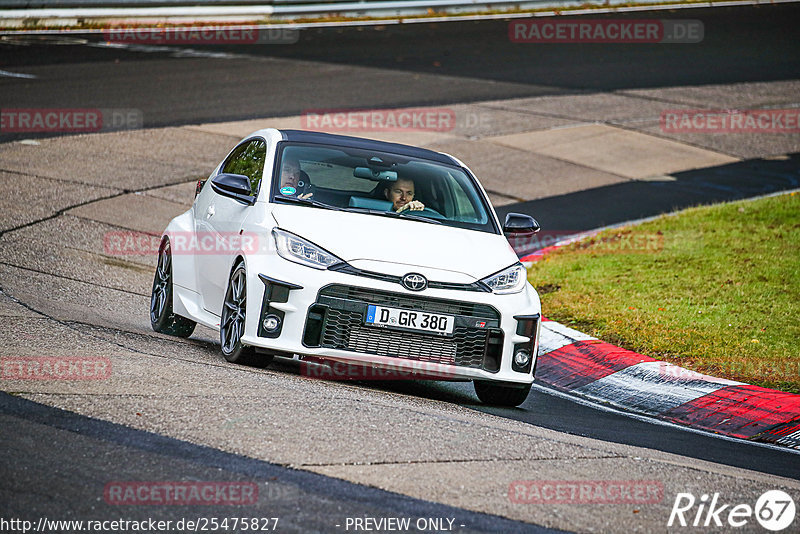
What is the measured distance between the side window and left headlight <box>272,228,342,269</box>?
2.96 ft

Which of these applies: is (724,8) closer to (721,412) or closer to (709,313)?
(709,313)

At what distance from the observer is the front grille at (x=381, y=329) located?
721 cm

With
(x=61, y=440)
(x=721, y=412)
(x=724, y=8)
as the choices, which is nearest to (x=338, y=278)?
(x=61, y=440)

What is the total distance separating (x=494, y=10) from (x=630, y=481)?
1052 inches

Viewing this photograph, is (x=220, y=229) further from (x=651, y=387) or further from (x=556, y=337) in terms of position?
(x=651, y=387)

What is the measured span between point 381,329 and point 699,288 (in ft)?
16.0

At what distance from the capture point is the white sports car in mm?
7234

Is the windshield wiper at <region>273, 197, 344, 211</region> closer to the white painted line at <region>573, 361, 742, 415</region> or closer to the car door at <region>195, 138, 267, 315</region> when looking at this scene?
the car door at <region>195, 138, 267, 315</region>

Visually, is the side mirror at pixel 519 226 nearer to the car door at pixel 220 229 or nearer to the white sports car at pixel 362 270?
the white sports car at pixel 362 270

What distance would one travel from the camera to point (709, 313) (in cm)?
1034

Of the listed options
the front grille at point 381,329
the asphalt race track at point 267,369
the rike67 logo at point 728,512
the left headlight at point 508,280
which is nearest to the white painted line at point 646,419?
the asphalt race track at point 267,369

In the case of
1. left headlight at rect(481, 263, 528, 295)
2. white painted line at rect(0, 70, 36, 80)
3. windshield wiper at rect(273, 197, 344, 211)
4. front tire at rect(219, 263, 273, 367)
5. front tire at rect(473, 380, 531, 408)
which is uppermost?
windshield wiper at rect(273, 197, 344, 211)

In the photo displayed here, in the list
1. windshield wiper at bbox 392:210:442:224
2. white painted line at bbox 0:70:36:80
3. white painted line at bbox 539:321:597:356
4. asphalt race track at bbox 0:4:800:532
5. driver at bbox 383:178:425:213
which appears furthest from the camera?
white painted line at bbox 0:70:36:80

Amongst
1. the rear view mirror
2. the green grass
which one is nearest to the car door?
the rear view mirror
